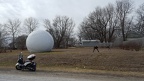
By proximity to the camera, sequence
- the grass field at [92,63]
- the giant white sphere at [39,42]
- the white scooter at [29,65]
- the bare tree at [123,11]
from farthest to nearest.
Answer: the bare tree at [123,11], the giant white sphere at [39,42], the grass field at [92,63], the white scooter at [29,65]

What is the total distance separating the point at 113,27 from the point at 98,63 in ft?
189

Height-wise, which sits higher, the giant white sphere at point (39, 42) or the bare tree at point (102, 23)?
the bare tree at point (102, 23)

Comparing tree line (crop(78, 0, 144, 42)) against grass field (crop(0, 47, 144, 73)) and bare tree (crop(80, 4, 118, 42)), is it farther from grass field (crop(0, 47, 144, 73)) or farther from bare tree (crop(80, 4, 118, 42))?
grass field (crop(0, 47, 144, 73))

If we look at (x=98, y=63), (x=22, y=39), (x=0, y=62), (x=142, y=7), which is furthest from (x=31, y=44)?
(x=142, y=7)

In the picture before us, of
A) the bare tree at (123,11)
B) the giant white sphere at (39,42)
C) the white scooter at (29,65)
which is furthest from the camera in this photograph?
the bare tree at (123,11)

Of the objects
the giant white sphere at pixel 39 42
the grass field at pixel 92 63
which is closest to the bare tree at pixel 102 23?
the giant white sphere at pixel 39 42

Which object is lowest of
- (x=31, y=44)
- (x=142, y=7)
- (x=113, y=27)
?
(x=31, y=44)

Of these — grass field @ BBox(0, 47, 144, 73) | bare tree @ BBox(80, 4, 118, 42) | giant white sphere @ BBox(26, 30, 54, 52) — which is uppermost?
bare tree @ BBox(80, 4, 118, 42)

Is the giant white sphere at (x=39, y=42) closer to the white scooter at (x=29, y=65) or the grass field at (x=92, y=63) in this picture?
the grass field at (x=92, y=63)

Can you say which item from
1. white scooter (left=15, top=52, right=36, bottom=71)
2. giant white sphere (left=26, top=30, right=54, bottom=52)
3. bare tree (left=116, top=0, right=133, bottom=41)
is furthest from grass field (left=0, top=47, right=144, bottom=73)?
bare tree (left=116, top=0, right=133, bottom=41)

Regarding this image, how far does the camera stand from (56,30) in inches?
3536

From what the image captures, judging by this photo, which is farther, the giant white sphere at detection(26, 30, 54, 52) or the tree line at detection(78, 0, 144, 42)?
the tree line at detection(78, 0, 144, 42)

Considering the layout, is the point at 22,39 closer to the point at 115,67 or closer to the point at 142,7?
the point at 142,7

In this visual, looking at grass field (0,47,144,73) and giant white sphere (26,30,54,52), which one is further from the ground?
giant white sphere (26,30,54,52)
